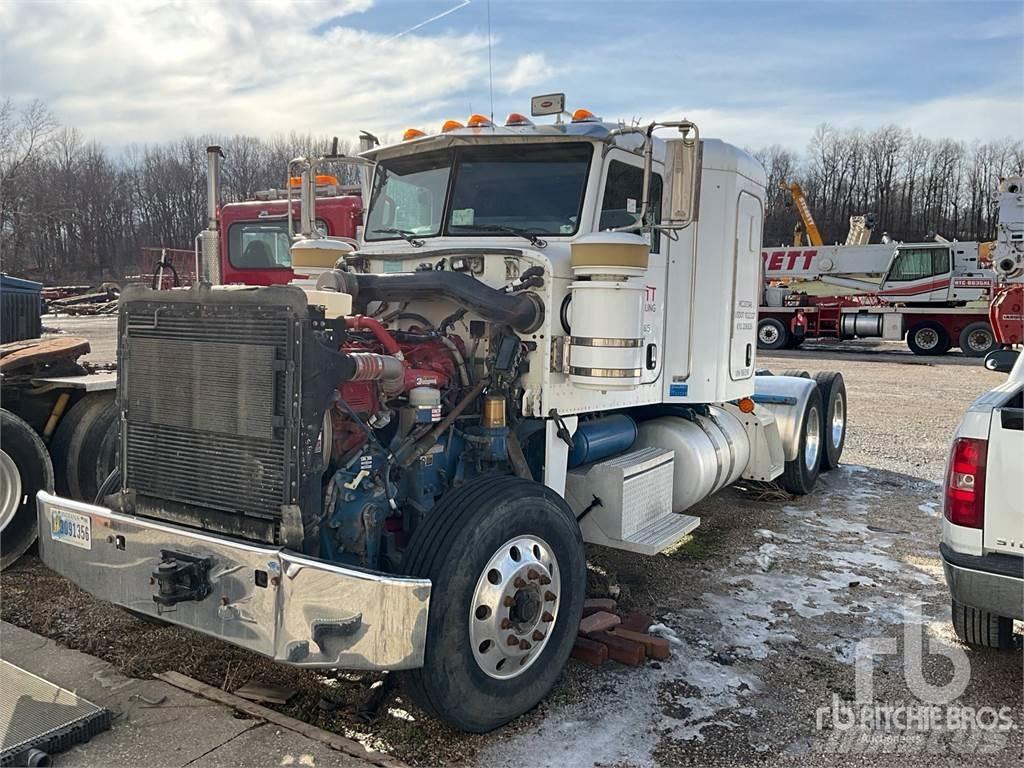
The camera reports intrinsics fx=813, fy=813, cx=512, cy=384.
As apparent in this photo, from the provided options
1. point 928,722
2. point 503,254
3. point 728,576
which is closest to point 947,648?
point 928,722

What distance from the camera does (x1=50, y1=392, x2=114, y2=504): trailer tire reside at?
18.0 ft

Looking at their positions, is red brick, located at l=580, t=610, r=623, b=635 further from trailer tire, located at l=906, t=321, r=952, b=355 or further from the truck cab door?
the truck cab door

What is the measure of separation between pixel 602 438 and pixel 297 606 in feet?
8.54

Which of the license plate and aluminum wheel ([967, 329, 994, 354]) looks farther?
aluminum wheel ([967, 329, 994, 354])

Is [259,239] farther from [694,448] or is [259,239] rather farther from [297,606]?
[297,606]

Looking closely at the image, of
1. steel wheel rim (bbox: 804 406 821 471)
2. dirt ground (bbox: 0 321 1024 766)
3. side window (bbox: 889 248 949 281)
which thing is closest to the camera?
dirt ground (bbox: 0 321 1024 766)

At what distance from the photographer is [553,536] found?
3.73m

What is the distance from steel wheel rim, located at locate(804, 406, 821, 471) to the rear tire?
142 inches

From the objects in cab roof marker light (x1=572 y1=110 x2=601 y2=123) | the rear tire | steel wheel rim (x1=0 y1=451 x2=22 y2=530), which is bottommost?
the rear tire

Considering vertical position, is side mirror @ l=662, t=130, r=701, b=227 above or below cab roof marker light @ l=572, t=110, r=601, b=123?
below

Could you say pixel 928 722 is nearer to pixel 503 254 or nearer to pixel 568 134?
pixel 503 254

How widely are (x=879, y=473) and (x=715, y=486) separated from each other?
3.25 metres

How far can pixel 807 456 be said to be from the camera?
769cm

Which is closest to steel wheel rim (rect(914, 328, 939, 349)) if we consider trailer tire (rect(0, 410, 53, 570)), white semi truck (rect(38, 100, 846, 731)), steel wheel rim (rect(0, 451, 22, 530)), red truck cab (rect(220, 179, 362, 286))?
red truck cab (rect(220, 179, 362, 286))
